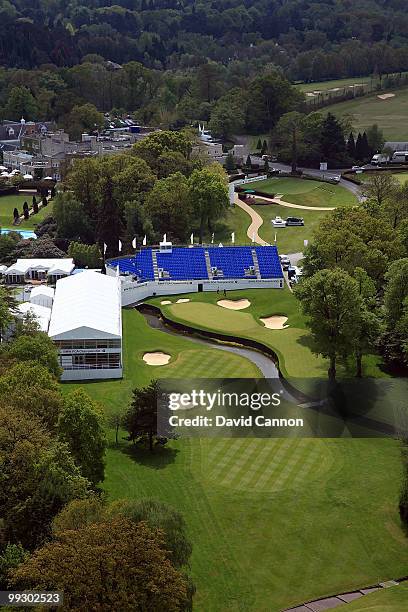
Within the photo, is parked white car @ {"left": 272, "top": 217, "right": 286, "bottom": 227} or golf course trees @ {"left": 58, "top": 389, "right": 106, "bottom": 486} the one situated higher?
golf course trees @ {"left": 58, "top": 389, "right": 106, "bottom": 486}

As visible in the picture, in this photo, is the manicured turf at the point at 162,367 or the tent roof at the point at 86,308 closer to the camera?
the manicured turf at the point at 162,367

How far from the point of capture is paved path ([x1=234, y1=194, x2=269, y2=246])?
97062mm

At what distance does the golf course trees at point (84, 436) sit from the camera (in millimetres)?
42844

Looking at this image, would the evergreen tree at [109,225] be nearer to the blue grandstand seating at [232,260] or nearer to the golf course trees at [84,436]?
the blue grandstand seating at [232,260]

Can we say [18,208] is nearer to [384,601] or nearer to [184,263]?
[184,263]

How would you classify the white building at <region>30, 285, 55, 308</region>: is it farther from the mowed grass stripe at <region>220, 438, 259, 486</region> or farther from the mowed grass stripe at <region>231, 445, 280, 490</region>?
the mowed grass stripe at <region>231, 445, 280, 490</region>

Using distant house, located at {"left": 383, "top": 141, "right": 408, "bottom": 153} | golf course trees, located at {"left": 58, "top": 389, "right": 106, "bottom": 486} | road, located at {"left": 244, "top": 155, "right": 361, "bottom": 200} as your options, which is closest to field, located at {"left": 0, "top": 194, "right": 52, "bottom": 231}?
road, located at {"left": 244, "top": 155, "right": 361, "bottom": 200}

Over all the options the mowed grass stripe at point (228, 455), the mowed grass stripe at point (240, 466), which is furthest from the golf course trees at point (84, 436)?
the mowed grass stripe at point (240, 466)

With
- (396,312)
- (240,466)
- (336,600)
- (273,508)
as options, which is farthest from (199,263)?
(336,600)

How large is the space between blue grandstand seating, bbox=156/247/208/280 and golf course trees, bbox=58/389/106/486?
40736mm

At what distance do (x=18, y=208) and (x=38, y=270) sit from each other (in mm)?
37730

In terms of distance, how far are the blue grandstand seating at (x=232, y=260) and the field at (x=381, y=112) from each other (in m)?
72.9

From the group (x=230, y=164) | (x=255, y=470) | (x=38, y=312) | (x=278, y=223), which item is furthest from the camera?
(x=230, y=164)

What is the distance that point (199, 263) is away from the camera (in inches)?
3376
